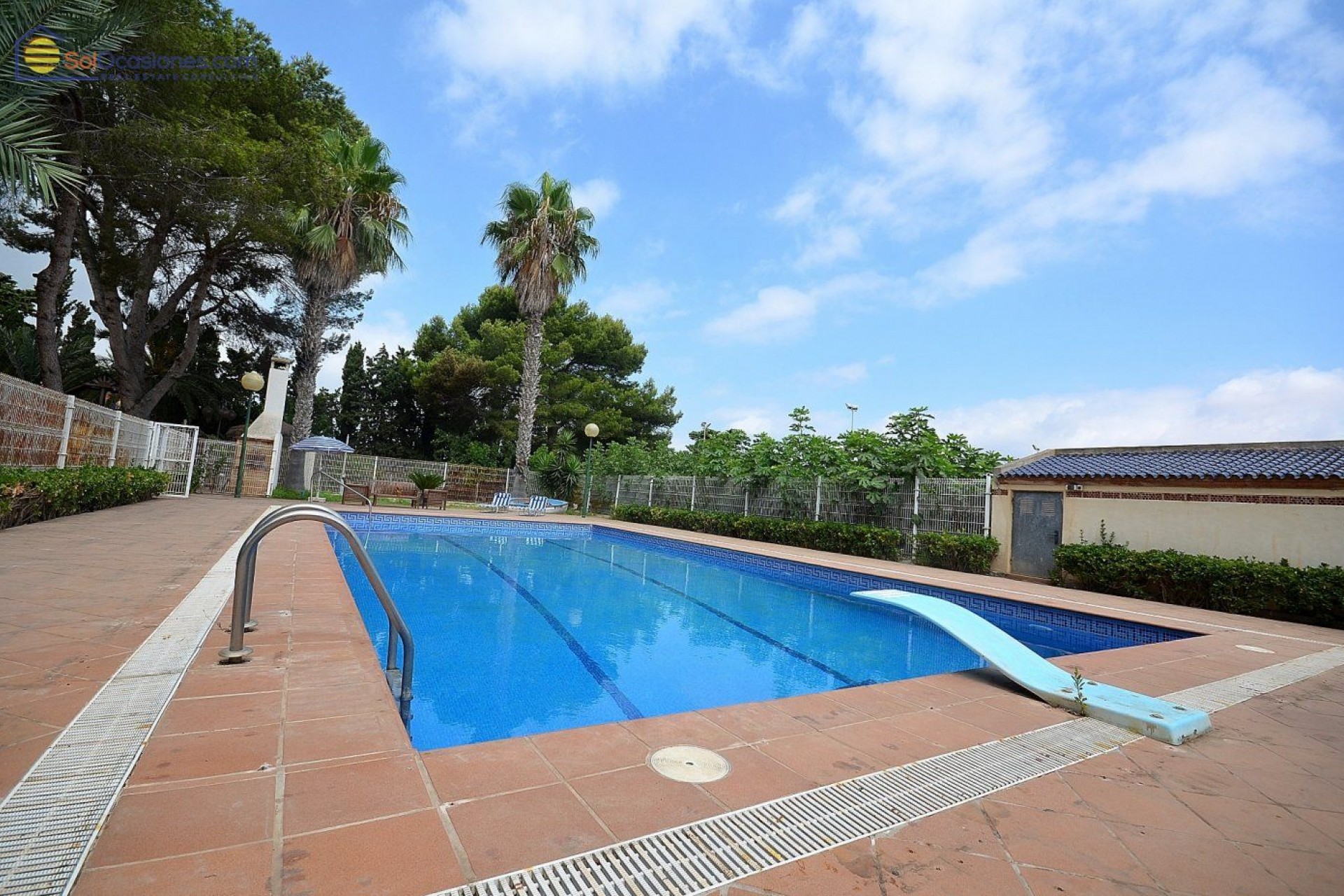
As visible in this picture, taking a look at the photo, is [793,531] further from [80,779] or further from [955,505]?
[80,779]

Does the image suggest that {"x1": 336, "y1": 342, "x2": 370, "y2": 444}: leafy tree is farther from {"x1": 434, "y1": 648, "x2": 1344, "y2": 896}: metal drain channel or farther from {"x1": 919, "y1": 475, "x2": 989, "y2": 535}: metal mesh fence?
{"x1": 434, "y1": 648, "x2": 1344, "y2": 896}: metal drain channel

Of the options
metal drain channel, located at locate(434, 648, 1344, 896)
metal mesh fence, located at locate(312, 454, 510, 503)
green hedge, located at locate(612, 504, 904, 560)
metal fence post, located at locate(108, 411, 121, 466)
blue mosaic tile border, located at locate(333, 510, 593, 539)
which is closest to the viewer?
metal drain channel, located at locate(434, 648, 1344, 896)

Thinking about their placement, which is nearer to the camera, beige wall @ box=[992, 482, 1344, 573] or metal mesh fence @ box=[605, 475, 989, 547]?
beige wall @ box=[992, 482, 1344, 573]

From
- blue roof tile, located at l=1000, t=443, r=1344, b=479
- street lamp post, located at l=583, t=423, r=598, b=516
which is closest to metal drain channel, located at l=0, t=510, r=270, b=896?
blue roof tile, located at l=1000, t=443, r=1344, b=479

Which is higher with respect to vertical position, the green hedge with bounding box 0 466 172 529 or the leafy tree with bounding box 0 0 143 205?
the leafy tree with bounding box 0 0 143 205

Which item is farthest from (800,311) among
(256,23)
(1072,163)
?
(256,23)

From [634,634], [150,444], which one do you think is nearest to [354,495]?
[150,444]

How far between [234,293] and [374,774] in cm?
2309

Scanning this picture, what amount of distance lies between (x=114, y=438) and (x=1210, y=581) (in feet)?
58.6

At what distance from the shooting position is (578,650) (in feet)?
→ 18.3

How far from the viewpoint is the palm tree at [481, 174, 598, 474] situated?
18.9 meters

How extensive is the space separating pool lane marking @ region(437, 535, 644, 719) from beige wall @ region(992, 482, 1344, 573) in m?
8.24

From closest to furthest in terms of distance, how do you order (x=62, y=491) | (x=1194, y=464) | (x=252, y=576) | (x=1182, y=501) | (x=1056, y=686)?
(x=252, y=576) → (x=1056, y=686) → (x=62, y=491) → (x=1182, y=501) → (x=1194, y=464)

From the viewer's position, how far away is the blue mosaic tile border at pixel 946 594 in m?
6.68
